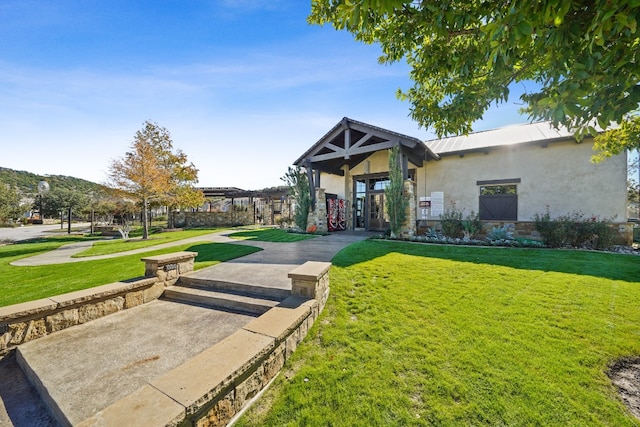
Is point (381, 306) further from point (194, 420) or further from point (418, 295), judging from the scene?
point (194, 420)

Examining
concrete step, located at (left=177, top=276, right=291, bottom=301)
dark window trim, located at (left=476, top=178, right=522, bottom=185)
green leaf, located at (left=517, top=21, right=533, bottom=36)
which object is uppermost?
green leaf, located at (left=517, top=21, right=533, bottom=36)

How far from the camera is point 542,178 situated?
10.7 metres

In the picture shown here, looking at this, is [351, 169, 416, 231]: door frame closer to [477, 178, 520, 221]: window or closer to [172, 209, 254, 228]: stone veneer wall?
[477, 178, 520, 221]: window

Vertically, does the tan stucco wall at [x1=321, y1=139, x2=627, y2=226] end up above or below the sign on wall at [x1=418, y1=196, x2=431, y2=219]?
above

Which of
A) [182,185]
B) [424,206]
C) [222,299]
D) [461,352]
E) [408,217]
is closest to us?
[461,352]

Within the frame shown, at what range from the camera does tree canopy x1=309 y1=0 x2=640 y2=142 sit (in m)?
1.97

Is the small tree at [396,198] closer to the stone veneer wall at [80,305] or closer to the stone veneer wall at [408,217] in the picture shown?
the stone veneer wall at [408,217]

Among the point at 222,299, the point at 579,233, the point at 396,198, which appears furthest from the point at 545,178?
the point at 222,299

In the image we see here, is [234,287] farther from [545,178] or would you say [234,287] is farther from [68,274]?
[545,178]

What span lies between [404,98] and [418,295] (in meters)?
3.79

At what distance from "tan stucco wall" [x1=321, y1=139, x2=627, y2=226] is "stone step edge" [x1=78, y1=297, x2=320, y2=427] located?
1175 cm

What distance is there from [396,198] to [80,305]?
977 cm

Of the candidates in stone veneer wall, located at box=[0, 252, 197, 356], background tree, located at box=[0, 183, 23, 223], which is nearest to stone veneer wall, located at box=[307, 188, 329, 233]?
stone veneer wall, located at box=[0, 252, 197, 356]

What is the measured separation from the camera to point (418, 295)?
442cm
